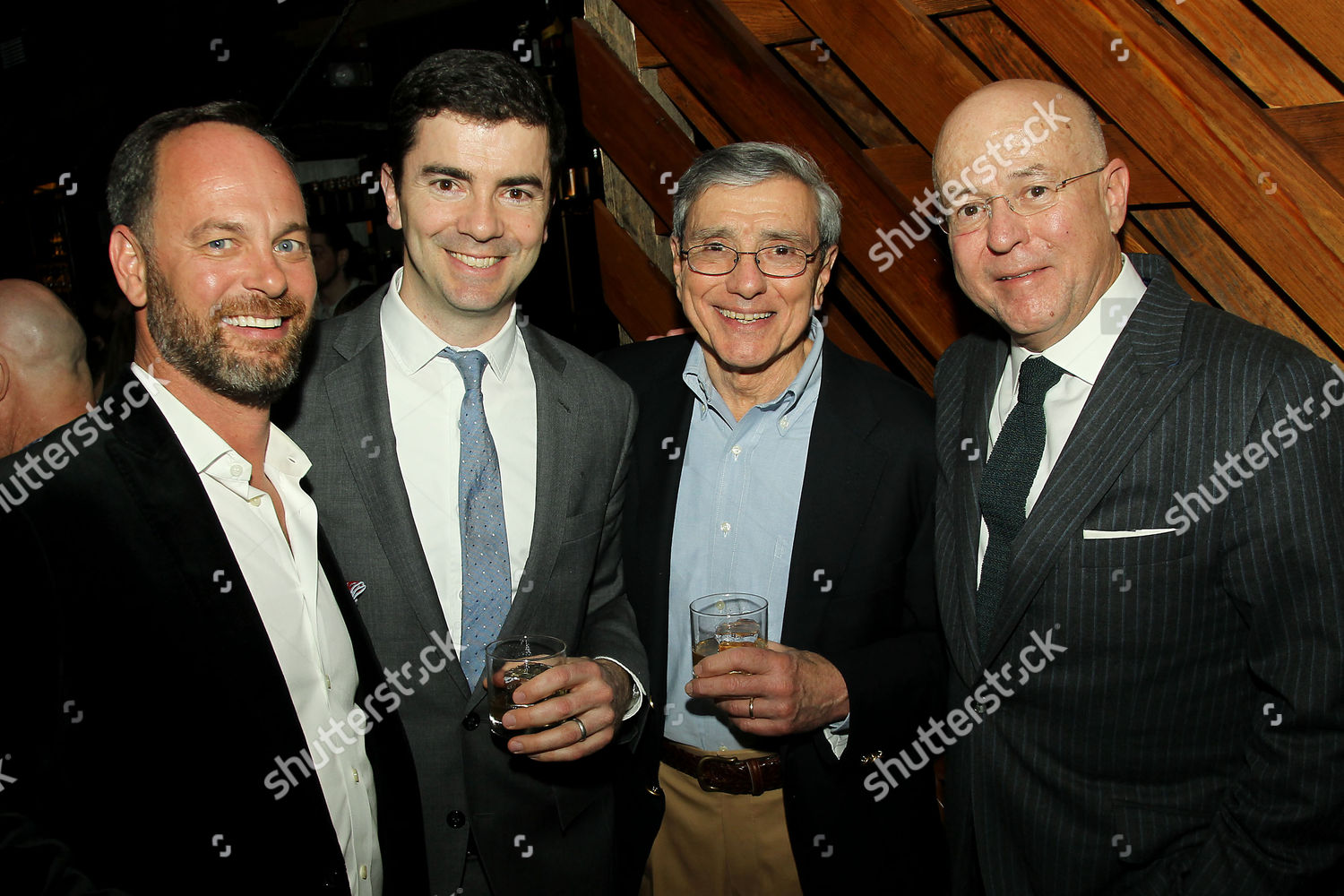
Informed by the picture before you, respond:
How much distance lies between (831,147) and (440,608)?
1.83 metres

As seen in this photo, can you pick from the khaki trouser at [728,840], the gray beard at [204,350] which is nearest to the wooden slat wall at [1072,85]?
the khaki trouser at [728,840]

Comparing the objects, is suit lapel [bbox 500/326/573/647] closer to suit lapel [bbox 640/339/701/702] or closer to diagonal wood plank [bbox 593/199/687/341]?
suit lapel [bbox 640/339/701/702]

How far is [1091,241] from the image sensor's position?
1789 mm

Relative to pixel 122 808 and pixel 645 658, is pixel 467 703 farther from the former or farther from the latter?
pixel 122 808

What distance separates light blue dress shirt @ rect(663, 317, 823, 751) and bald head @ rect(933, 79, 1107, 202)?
2.03 ft

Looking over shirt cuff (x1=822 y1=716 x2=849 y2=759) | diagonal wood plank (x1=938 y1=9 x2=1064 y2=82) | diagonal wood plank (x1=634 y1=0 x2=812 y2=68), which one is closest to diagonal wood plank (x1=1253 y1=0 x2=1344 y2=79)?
diagonal wood plank (x1=938 y1=9 x2=1064 y2=82)

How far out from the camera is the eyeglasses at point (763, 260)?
2150 millimetres

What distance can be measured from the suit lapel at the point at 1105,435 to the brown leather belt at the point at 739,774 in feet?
2.15

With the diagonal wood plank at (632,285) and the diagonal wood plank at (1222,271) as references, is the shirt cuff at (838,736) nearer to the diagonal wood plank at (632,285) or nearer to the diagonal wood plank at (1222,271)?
the diagonal wood plank at (1222,271)

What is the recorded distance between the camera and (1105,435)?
167 cm

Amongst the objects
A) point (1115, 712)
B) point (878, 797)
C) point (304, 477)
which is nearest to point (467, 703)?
point (304, 477)

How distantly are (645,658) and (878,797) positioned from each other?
682 mm

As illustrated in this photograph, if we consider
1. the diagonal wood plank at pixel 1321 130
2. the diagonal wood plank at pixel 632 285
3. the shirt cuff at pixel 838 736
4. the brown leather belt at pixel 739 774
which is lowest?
the brown leather belt at pixel 739 774

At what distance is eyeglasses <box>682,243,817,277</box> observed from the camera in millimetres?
2150
